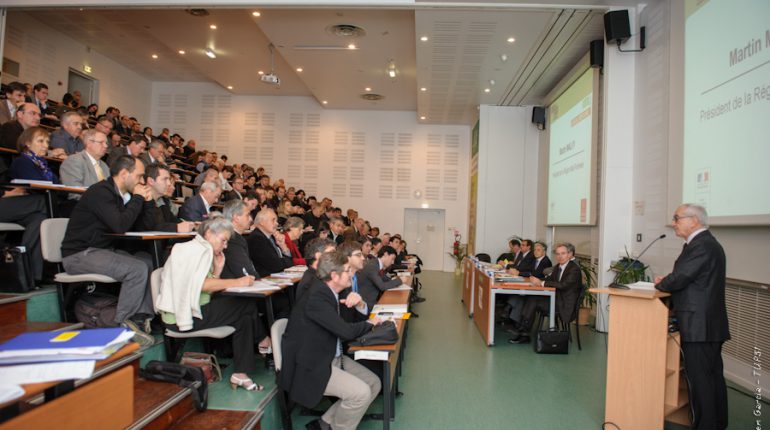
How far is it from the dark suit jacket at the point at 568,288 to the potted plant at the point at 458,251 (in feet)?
27.4

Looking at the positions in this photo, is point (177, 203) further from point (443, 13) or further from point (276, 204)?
point (443, 13)

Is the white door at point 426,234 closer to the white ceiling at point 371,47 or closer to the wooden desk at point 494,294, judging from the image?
the white ceiling at point 371,47

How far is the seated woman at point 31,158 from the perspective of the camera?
151 inches

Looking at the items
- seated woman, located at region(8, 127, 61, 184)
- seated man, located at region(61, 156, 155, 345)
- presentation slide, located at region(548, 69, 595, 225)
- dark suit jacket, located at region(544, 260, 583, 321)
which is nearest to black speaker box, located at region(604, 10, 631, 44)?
presentation slide, located at region(548, 69, 595, 225)

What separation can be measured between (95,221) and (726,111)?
18.2 ft

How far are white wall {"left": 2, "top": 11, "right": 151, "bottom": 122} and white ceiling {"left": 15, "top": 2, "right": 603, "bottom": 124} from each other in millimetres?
250

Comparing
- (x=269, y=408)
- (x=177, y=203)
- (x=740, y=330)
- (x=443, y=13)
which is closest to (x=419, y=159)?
(x=443, y=13)

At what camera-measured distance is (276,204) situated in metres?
9.63

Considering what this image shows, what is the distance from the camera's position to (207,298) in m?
3.08

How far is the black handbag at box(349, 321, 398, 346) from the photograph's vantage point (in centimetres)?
280

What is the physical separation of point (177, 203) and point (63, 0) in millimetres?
3518

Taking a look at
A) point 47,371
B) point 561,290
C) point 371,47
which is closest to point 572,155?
point 561,290

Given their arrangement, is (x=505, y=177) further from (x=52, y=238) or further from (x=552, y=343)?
(x=52, y=238)

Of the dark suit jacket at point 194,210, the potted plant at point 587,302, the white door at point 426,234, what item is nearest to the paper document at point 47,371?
the dark suit jacket at point 194,210
